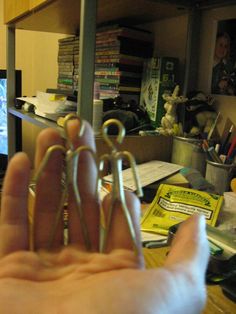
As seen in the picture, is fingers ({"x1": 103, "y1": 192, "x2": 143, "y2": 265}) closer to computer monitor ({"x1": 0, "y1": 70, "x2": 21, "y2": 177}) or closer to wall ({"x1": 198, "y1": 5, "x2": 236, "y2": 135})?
wall ({"x1": 198, "y1": 5, "x2": 236, "y2": 135})

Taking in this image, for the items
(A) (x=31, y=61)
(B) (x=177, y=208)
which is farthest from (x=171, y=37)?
(A) (x=31, y=61)

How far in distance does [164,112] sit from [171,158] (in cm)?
14

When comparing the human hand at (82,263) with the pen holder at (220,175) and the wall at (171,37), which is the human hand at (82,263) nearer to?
the pen holder at (220,175)

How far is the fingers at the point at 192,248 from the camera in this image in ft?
1.22

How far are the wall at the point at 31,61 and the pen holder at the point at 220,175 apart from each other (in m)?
1.46

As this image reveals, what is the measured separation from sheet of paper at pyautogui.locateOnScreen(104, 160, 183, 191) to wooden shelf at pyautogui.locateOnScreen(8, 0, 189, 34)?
0.43 metres

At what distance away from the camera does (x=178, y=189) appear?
73cm

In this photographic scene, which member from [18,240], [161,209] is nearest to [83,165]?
[18,240]

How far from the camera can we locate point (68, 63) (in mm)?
1487

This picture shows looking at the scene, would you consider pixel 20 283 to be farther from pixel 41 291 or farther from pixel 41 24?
pixel 41 24

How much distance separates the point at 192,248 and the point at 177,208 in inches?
12.4

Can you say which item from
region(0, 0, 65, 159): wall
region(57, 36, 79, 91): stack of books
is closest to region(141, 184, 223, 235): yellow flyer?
region(57, 36, 79, 91): stack of books

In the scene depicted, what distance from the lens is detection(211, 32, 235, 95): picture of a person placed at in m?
0.88

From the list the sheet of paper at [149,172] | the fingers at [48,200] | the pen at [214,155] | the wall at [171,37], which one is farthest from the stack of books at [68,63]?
the fingers at [48,200]
